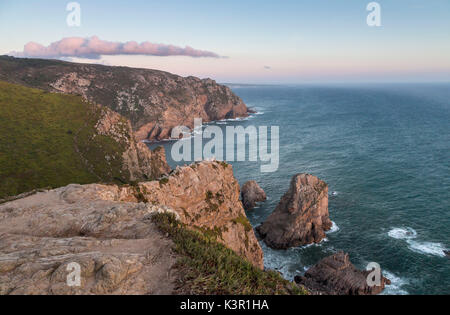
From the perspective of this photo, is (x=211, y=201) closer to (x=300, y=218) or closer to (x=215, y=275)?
A: (x=300, y=218)

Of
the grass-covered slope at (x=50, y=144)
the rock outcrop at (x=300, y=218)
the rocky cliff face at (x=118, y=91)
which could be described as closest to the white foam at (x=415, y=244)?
the rock outcrop at (x=300, y=218)

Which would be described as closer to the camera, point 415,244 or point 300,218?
point 415,244

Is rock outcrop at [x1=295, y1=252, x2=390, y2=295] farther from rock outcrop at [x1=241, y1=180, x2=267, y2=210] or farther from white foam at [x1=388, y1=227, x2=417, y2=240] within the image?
rock outcrop at [x1=241, y1=180, x2=267, y2=210]

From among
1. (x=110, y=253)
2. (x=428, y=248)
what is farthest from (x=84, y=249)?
(x=428, y=248)

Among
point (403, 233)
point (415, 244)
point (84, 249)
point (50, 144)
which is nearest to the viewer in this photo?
point (84, 249)

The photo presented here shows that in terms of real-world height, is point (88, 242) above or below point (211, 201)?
above

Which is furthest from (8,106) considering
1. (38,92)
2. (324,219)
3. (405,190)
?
(405,190)

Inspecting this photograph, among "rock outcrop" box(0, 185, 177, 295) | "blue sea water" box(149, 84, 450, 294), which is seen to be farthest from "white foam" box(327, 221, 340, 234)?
"rock outcrop" box(0, 185, 177, 295)
